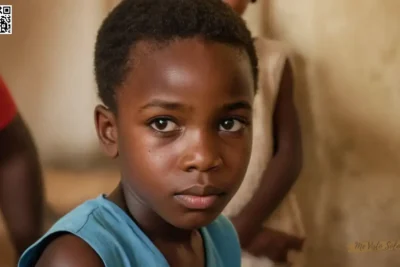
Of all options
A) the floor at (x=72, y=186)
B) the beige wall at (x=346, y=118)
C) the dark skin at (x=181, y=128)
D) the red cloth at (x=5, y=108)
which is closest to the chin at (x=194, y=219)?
the dark skin at (x=181, y=128)

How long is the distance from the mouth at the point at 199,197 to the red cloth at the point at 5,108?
1.52ft

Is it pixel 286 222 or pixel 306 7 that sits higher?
pixel 306 7

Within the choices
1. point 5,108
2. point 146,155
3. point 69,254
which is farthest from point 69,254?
point 5,108

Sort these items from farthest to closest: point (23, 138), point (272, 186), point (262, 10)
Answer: point (262, 10), point (272, 186), point (23, 138)

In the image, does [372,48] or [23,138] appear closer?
[23,138]

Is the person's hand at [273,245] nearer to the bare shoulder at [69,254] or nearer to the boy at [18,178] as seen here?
the boy at [18,178]

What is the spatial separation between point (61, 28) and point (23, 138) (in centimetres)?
31

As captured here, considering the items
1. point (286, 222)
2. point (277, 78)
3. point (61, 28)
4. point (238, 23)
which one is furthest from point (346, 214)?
point (238, 23)

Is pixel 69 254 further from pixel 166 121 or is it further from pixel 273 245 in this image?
pixel 273 245

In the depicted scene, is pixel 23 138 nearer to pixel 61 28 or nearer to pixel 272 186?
pixel 61 28

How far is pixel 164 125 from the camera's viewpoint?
52 centimetres

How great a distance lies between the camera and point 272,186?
105cm

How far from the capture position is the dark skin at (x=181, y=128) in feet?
1.67

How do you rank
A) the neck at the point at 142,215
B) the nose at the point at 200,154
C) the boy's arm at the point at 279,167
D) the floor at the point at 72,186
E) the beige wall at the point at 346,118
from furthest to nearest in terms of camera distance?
1. the beige wall at the point at 346,118
2. the floor at the point at 72,186
3. the boy's arm at the point at 279,167
4. the neck at the point at 142,215
5. the nose at the point at 200,154
